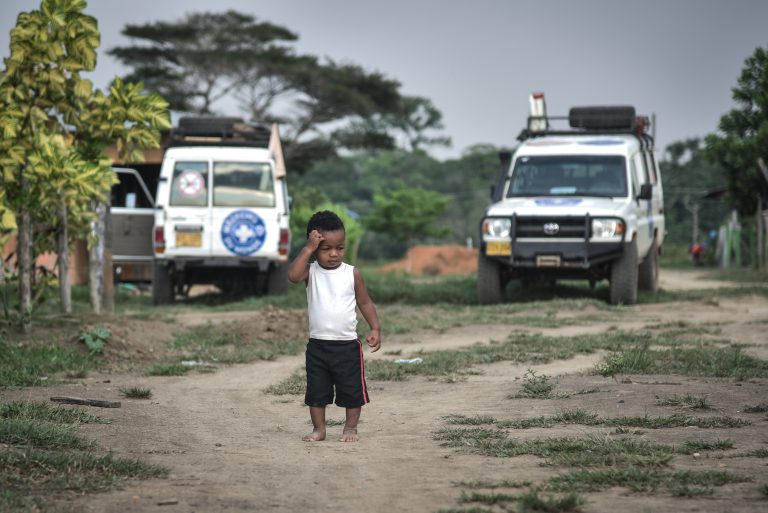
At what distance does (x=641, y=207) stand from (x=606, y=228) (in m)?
1.53

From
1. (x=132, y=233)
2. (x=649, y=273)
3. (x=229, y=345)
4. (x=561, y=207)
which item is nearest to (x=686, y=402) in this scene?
(x=229, y=345)

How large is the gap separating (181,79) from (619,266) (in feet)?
70.3

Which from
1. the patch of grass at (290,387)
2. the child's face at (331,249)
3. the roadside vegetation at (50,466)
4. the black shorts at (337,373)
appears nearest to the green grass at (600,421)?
the black shorts at (337,373)

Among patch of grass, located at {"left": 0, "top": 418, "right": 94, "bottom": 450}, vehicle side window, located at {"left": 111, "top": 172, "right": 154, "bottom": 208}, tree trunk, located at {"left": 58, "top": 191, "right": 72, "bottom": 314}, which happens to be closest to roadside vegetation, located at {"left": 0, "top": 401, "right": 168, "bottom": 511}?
patch of grass, located at {"left": 0, "top": 418, "right": 94, "bottom": 450}

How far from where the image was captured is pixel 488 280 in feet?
52.4

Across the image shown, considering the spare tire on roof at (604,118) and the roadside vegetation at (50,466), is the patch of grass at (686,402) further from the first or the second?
the spare tire on roof at (604,118)

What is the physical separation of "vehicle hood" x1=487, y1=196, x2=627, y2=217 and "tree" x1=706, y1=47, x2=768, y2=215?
30.2 feet

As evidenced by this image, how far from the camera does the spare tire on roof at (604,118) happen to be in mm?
17828

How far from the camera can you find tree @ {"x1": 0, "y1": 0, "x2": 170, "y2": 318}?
10.2 m

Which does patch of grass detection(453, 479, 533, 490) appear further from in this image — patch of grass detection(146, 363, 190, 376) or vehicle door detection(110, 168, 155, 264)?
vehicle door detection(110, 168, 155, 264)

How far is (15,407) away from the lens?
642cm

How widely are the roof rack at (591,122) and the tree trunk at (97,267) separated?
6.86 meters

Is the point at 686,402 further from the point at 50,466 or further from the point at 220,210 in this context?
the point at 220,210

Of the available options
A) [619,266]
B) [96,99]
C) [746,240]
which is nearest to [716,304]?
[619,266]
